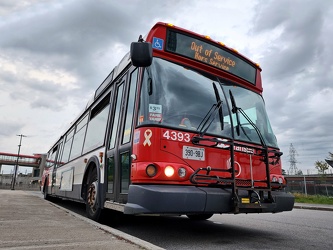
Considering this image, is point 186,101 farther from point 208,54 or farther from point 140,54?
point 208,54

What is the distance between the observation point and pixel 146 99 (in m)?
4.57

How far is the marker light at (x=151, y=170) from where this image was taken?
13.5 feet

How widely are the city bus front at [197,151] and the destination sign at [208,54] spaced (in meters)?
0.23

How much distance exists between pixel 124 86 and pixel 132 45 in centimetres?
132

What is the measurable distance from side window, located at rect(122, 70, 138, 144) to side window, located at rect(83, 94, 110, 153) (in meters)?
1.25

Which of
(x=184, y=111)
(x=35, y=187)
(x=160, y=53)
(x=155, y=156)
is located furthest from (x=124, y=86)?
(x=35, y=187)

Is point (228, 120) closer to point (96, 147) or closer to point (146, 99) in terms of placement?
point (146, 99)

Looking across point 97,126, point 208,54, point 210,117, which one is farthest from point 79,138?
point 210,117

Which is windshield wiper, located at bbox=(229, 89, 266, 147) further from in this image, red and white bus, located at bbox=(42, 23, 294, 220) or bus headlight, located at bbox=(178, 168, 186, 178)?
bus headlight, located at bbox=(178, 168, 186, 178)

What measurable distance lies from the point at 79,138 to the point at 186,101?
508 centimetres

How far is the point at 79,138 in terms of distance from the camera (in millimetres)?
8875

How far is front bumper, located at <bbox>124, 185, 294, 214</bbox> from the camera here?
3.88m

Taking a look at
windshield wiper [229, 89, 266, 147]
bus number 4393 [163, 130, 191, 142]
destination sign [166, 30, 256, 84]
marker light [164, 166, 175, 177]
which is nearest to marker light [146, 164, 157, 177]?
marker light [164, 166, 175, 177]

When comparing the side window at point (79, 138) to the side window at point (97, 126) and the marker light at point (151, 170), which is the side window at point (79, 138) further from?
the marker light at point (151, 170)
